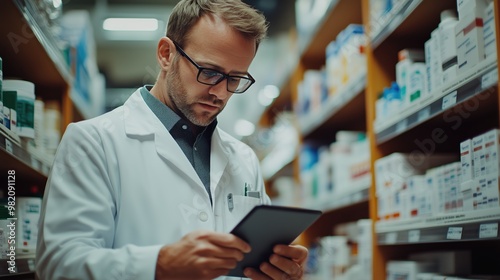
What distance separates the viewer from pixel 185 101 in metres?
1.90

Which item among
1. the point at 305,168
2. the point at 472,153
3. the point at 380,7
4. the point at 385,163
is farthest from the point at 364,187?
the point at 305,168

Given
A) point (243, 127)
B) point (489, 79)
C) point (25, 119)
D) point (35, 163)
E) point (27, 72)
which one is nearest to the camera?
point (489, 79)

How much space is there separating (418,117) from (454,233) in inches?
22.1

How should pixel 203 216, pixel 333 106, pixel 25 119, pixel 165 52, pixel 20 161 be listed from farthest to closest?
pixel 333 106 → pixel 25 119 → pixel 20 161 → pixel 165 52 → pixel 203 216

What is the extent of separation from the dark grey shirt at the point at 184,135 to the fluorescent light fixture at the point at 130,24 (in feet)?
16.8

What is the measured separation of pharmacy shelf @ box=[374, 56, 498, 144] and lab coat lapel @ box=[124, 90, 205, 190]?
96 cm

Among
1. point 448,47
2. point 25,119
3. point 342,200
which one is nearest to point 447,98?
point 448,47

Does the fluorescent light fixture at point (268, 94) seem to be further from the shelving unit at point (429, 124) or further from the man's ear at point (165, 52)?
the man's ear at point (165, 52)

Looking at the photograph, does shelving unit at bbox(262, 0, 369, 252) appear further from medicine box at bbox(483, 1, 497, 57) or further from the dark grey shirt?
the dark grey shirt

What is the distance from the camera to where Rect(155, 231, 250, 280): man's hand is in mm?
1398

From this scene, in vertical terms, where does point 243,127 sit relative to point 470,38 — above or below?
above

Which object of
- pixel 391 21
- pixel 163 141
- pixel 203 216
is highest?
pixel 391 21

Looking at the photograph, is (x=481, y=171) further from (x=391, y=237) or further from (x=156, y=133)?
(x=156, y=133)

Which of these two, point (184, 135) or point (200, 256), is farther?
point (184, 135)
